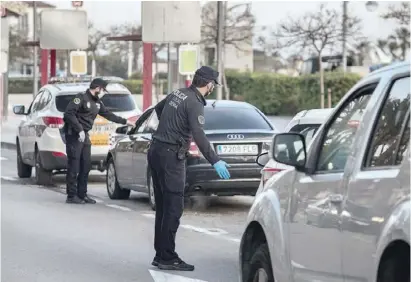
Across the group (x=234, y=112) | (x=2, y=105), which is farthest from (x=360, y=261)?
(x=2, y=105)

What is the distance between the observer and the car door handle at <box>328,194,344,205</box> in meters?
5.07

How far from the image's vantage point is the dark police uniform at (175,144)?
909cm

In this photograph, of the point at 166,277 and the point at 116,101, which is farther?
the point at 116,101

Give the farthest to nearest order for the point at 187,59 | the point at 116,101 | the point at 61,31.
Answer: the point at 61,31 < the point at 187,59 < the point at 116,101

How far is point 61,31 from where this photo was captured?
3353cm

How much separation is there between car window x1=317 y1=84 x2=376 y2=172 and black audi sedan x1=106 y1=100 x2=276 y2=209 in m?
7.48

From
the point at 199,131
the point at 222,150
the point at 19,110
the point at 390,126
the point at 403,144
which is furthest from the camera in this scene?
the point at 19,110

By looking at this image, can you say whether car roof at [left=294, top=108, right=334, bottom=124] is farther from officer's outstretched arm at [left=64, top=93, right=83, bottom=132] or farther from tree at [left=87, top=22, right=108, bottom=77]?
tree at [left=87, top=22, right=108, bottom=77]

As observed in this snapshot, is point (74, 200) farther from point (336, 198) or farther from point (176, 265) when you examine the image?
point (336, 198)

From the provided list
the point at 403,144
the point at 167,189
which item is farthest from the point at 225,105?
the point at 403,144

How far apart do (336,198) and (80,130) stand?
10157mm

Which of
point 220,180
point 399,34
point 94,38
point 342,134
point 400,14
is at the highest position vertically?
point 400,14

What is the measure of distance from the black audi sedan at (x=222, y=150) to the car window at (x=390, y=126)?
8.22m

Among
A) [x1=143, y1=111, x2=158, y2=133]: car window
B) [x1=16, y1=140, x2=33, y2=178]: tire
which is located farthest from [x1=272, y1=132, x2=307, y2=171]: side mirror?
[x1=16, y1=140, x2=33, y2=178]: tire
